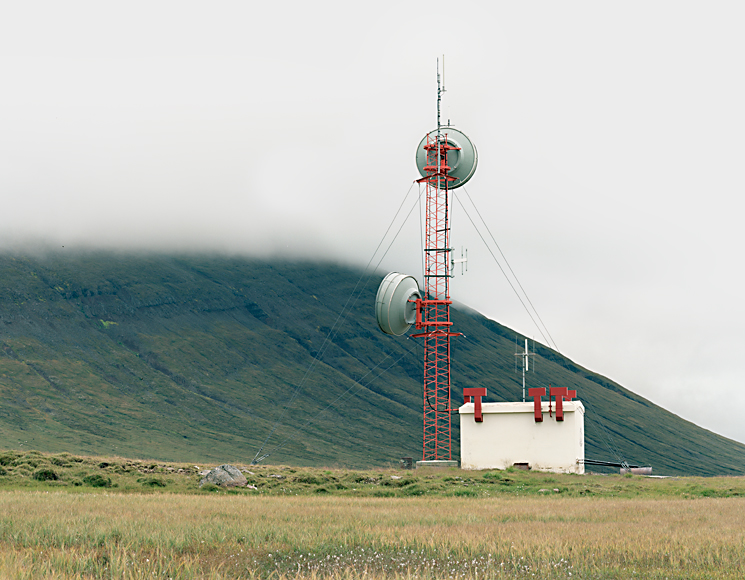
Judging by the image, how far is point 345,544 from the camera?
15406 mm

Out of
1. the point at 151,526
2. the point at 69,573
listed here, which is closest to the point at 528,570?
the point at 69,573

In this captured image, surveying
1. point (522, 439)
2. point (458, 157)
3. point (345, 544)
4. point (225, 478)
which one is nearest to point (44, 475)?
point (225, 478)

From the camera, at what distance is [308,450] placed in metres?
197

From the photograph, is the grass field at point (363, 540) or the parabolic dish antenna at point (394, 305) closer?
the grass field at point (363, 540)

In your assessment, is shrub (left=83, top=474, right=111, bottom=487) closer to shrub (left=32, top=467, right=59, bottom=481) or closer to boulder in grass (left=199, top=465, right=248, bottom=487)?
shrub (left=32, top=467, right=59, bottom=481)

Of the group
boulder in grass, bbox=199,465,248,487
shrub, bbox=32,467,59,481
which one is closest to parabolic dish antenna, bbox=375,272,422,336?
boulder in grass, bbox=199,465,248,487

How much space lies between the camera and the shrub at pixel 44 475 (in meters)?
36.8

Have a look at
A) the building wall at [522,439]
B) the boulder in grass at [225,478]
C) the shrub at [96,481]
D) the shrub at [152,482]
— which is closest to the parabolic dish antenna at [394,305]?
the building wall at [522,439]

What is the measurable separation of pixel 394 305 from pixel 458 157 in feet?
62.0

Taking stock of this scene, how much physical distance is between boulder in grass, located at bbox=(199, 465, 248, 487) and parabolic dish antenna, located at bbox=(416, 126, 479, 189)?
133 ft

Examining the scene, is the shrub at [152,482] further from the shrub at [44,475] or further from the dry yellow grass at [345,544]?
the dry yellow grass at [345,544]

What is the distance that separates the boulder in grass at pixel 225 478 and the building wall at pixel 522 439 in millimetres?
25000

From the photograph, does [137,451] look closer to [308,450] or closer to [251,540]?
[308,450]

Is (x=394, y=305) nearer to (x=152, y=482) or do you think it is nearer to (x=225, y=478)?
(x=225, y=478)
